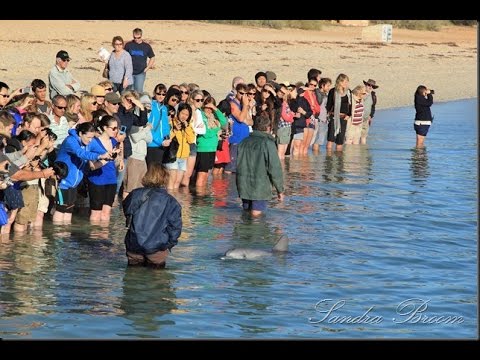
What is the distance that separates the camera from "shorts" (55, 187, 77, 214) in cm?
1608

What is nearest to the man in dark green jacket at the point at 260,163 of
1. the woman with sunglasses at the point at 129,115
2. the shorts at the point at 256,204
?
the shorts at the point at 256,204

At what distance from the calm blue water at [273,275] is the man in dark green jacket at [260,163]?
1.80ft

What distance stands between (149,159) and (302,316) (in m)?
6.38

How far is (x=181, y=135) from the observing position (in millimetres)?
18781

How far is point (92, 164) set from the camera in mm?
15859

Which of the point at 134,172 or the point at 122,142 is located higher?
the point at 122,142

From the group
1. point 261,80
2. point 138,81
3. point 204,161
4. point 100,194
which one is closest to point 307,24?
point 138,81

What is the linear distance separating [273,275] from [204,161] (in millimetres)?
5798

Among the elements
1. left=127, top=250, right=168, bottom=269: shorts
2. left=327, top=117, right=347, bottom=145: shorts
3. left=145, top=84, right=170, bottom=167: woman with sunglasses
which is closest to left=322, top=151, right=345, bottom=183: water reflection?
left=327, top=117, right=347, bottom=145: shorts

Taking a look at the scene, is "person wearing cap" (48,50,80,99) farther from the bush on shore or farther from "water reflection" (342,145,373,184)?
the bush on shore

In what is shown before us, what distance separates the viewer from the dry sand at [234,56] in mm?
34938

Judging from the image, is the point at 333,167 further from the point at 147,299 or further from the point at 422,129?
the point at 147,299

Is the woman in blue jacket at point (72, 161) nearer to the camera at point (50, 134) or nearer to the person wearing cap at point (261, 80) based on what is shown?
the camera at point (50, 134)
